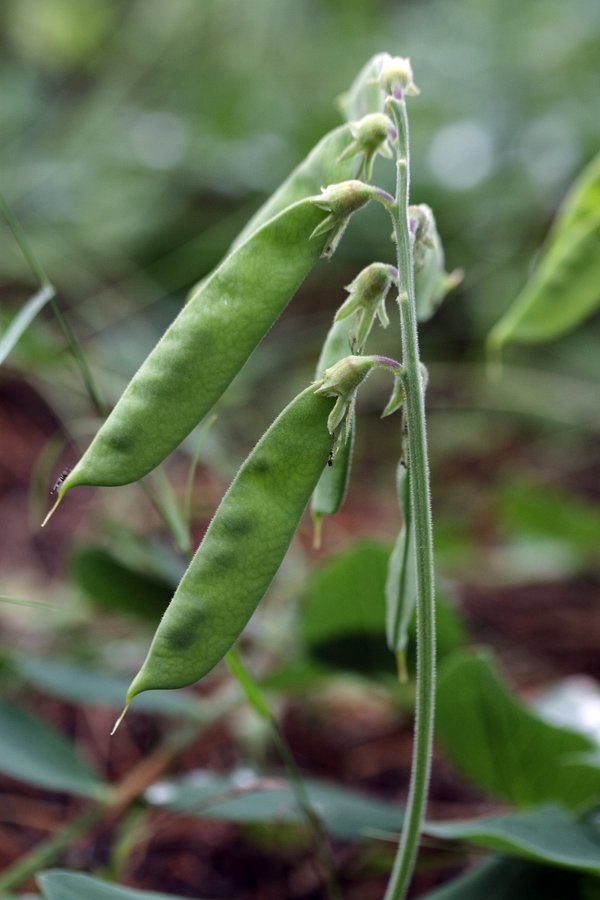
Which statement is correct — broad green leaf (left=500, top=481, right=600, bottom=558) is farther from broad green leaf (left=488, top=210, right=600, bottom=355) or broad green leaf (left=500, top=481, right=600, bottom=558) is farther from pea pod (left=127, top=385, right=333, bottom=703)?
pea pod (left=127, top=385, right=333, bottom=703)

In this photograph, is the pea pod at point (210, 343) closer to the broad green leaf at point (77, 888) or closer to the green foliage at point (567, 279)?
the broad green leaf at point (77, 888)

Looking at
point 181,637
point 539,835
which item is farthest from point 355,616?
point 181,637

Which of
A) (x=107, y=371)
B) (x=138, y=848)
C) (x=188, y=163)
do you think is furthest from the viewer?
(x=188, y=163)

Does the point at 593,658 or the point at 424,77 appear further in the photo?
the point at 424,77

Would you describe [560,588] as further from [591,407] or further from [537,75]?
[537,75]

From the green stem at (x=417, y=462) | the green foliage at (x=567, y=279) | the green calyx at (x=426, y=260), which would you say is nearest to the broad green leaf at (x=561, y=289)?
the green foliage at (x=567, y=279)

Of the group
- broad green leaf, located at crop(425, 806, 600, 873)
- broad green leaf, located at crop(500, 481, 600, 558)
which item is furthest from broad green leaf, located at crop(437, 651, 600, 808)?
broad green leaf, located at crop(500, 481, 600, 558)

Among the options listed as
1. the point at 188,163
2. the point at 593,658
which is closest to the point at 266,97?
the point at 188,163
